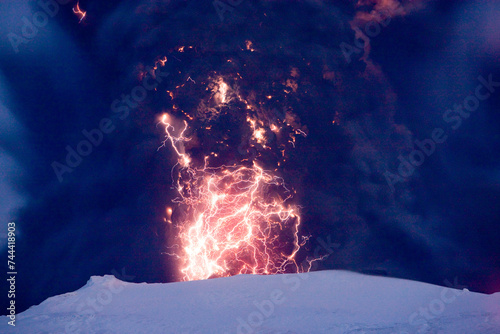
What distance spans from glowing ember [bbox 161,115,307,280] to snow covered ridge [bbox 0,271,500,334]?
3.83 feet

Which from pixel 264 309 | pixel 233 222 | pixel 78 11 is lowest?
pixel 264 309

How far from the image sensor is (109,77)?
Result: 18.7 ft

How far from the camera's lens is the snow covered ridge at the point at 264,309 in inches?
114

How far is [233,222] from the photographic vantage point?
198 inches

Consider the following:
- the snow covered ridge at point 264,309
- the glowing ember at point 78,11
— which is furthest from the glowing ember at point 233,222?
the glowing ember at point 78,11

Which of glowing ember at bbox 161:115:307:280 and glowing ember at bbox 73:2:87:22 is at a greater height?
glowing ember at bbox 73:2:87:22

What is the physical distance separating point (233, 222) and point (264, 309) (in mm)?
2033

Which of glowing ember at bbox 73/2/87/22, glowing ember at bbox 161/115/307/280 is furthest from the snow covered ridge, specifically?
glowing ember at bbox 73/2/87/22

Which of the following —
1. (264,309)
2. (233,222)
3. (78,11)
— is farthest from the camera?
(78,11)

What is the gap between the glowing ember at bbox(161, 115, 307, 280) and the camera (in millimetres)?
4902

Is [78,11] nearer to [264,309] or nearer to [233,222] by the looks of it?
[233,222]

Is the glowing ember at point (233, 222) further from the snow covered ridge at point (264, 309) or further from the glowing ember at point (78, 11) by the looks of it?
the glowing ember at point (78, 11)

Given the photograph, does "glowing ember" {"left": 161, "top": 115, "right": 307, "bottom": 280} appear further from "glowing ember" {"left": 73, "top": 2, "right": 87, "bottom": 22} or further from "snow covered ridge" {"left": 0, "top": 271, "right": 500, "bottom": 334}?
"glowing ember" {"left": 73, "top": 2, "right": 87, "bottom": 22}

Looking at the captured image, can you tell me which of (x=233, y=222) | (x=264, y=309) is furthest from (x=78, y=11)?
(x=264, y=309)
